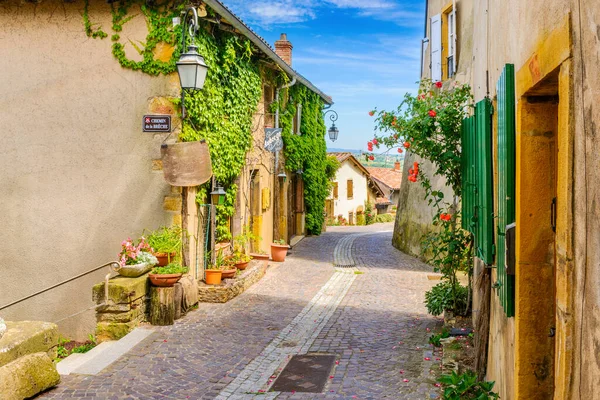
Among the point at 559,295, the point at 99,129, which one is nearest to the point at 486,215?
the point at 559,295

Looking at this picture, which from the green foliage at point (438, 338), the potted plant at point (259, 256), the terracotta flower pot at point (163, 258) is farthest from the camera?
the potted plant at point (259, 256)

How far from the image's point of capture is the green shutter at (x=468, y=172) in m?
5.78

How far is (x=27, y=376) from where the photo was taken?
5.57m

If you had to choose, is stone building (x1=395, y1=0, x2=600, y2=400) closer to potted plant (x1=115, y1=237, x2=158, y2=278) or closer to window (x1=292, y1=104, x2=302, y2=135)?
potted plant (x1=115, y1=237, x2=158, y2=278)

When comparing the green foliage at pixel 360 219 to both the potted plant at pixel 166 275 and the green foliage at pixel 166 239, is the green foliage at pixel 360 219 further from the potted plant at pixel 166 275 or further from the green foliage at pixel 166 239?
the potted plant at pixel 166 275

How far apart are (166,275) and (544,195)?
6487mm

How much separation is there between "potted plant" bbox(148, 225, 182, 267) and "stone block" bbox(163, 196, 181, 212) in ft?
0.96

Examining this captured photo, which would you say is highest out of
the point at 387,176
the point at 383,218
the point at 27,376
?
the point at 387,176

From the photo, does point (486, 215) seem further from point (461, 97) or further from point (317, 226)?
point (317, 226)

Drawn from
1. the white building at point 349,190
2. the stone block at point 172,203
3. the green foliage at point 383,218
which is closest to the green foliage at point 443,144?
the stone block at point 172,203

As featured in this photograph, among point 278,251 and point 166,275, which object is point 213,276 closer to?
point 166,275

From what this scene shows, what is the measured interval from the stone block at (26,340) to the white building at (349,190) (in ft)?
110

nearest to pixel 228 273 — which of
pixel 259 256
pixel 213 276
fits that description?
pixel 213 276

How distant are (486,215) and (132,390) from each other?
152 inches
